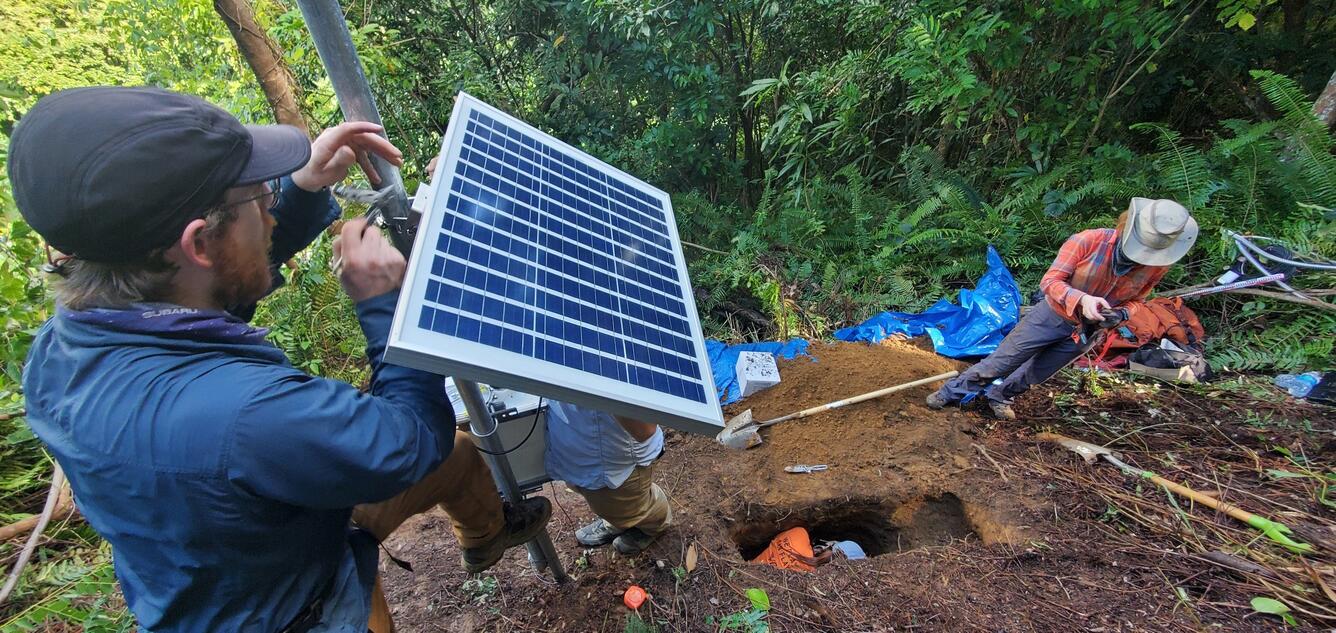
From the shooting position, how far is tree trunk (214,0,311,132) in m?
4.01

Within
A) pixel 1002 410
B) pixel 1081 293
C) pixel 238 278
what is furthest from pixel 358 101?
pixel 1002 410

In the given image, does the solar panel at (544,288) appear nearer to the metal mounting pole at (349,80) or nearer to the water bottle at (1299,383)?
the metal mounting pole at (349,80)

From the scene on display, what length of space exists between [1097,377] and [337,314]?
267 inches

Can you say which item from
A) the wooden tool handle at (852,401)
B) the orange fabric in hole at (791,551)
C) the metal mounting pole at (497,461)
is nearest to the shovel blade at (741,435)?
the wooden tool handle at (852,401)

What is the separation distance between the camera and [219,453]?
1.12 metres

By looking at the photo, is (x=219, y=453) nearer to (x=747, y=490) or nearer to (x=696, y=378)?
(x=696, y=378)

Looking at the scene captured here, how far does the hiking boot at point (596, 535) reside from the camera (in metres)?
3.09

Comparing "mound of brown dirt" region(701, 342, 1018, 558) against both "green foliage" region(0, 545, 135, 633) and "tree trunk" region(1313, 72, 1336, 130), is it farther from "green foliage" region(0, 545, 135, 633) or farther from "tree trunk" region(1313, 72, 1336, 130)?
"tree trunk" region(1313, 72, 1336, 130)

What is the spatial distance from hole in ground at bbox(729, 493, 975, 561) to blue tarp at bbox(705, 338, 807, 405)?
1.23 m

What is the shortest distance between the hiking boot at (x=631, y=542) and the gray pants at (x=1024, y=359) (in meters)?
2.98

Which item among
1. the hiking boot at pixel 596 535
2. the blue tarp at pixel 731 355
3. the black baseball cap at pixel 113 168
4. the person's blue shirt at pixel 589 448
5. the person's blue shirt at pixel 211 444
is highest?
the black baseball cap at pixel 113 168

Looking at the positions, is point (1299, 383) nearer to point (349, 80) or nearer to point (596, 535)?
point (596, 535)

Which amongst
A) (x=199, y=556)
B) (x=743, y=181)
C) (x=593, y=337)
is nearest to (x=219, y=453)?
(x=199, y=556)

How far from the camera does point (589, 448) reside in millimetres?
2328
